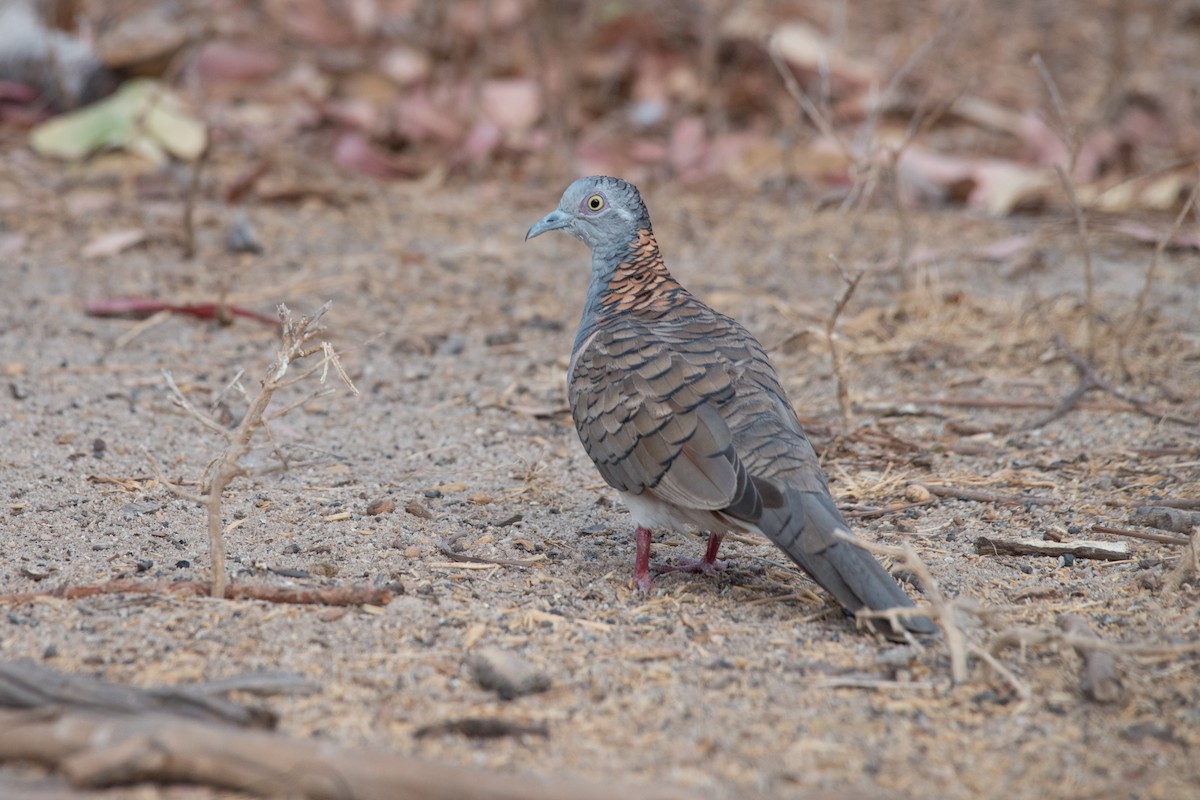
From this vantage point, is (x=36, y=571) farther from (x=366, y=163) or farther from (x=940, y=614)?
(x=366, y=163)

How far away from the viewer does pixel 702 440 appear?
11.5ft

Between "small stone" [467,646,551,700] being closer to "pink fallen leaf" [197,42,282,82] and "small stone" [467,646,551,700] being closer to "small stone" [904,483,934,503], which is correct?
"small stone" [904,483,934,503]

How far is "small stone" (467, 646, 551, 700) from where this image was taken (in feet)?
9.27

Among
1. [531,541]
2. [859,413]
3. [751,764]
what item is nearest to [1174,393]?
[859,413]

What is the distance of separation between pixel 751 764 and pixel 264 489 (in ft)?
7.30

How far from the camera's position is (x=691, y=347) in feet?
12.4

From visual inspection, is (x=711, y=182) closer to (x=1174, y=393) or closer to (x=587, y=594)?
(x=1174, y=393)

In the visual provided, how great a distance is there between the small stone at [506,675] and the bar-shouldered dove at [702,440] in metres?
0.76

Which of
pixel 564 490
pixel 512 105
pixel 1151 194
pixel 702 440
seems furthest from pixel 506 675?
pixel 512 105

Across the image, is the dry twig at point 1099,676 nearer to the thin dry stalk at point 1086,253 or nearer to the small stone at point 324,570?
the small stone at point 324,570

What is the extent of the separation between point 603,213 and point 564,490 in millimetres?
978

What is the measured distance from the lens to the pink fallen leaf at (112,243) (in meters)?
6.59

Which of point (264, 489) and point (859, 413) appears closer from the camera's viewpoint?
point (264, 489)

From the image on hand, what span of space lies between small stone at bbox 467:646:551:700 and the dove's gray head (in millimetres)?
1915
